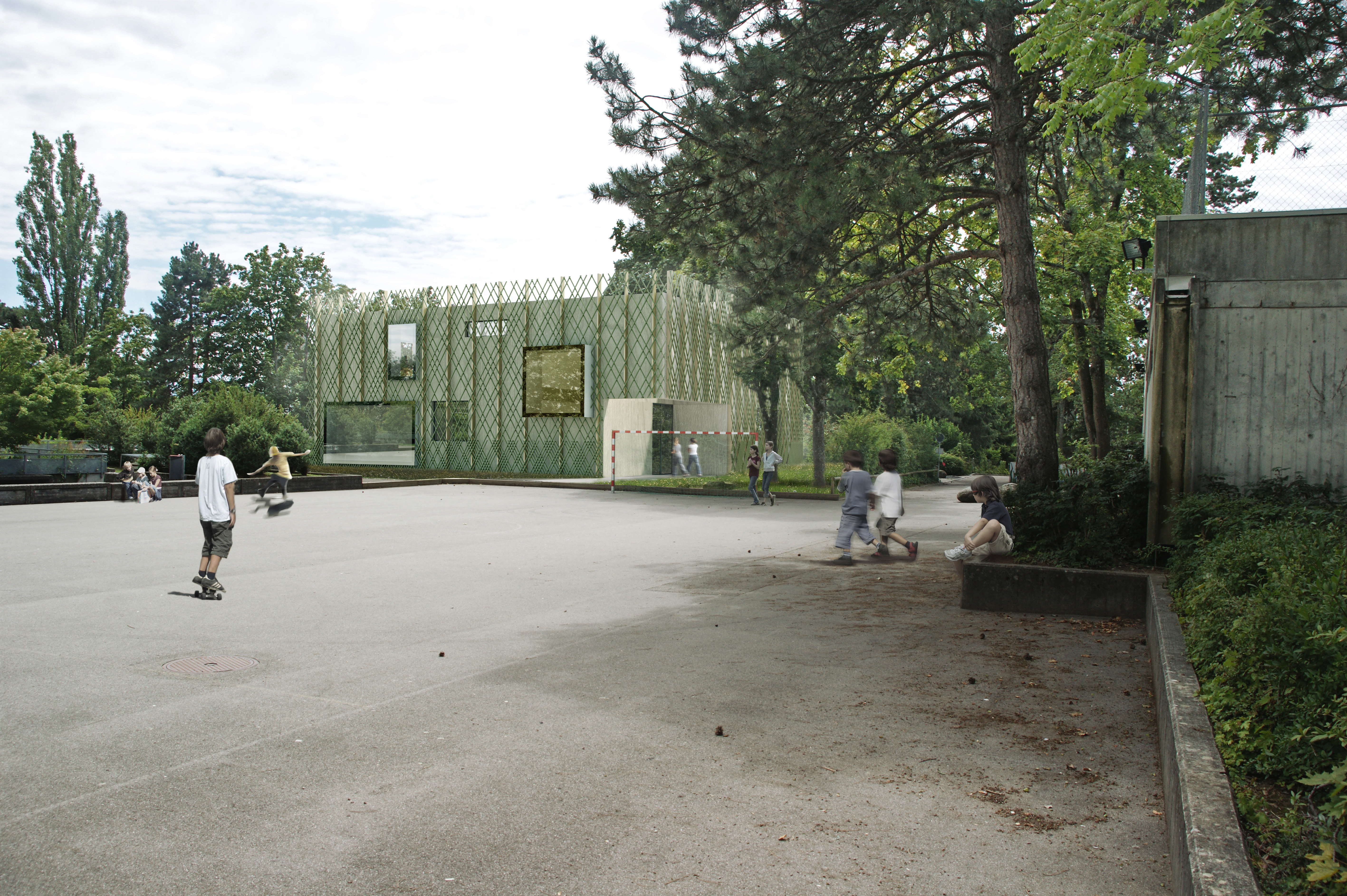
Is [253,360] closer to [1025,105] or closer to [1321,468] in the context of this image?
[1025,105]

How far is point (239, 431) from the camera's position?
26.8 metres

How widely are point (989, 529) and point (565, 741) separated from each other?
5944mm

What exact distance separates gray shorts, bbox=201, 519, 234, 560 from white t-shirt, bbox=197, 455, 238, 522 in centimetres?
4

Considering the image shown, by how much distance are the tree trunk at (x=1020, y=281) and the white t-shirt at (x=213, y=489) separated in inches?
353

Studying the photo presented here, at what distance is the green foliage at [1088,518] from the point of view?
8.69 metres

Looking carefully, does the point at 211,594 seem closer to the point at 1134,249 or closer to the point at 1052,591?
the point at 1052,591

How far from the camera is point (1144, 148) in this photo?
12.4 meters

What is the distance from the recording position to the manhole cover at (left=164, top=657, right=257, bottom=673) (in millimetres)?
6137

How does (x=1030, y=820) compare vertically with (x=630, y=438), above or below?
below

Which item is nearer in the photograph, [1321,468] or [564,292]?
[1321,468]

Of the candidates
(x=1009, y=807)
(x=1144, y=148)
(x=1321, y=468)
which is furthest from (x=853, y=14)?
(x=1009, y=807)

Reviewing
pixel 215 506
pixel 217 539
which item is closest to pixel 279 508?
pixel 215 506

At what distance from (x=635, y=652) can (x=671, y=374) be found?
2909 cm

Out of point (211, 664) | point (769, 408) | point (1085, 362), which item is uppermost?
point (1085, 362)
